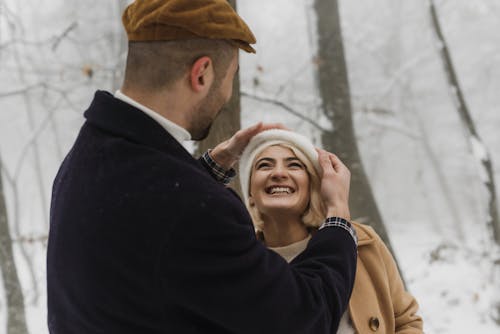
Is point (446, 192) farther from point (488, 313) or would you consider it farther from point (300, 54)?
point (488, 313)

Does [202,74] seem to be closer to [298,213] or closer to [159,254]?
[159,254]

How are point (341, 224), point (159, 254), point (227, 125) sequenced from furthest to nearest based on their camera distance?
point (227, 125) → point (341, 224) → point (159, 254)

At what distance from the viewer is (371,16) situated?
61.6 ft

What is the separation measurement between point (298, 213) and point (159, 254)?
Result: 118cm

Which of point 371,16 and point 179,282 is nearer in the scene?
point 179,282

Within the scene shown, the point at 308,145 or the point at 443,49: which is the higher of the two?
the point at 443,49

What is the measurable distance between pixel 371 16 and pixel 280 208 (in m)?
17.7

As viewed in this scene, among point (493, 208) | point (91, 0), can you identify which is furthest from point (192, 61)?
point (91, 0)

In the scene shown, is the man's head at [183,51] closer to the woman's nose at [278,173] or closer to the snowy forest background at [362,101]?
the woman's nose at [278,173]

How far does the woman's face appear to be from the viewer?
97.8 inches

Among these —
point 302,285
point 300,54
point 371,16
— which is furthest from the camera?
point 371,16

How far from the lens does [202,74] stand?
1677 millimetres

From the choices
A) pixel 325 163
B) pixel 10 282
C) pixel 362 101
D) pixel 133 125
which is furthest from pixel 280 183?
pixel 362 101

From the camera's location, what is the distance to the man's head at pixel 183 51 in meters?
1.64
